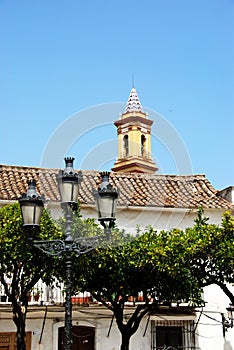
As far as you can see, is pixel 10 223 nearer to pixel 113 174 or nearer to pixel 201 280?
pixel 201 280

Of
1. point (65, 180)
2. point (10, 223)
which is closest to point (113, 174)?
point (10, 223)

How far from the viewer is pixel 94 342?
58.6 ft

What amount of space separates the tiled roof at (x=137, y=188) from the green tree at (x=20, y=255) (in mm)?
4354

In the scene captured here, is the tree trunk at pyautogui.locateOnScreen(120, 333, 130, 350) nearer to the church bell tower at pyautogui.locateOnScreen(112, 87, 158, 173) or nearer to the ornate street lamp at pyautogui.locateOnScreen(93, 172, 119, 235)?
the ornate street lamp at pyautogui.locateOnScreen(93, 172, 119, 235)

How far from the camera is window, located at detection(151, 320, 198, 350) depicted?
722 inches

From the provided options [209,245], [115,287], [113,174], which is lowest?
[115,287]

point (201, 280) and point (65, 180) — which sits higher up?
point (65, 180)

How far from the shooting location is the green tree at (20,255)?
1268 centimetres

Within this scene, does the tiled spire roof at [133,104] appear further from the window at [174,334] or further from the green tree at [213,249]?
the green tree at [213,249]

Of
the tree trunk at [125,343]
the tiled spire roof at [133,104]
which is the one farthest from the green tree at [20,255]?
the tiled spire roof at [133,104]

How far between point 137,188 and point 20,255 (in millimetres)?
8209

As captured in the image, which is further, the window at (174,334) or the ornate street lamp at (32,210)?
the window at (174,334)

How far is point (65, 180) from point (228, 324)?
1142 centimetres

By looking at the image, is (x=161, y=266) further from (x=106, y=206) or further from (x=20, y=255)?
(x=106, y=206)
